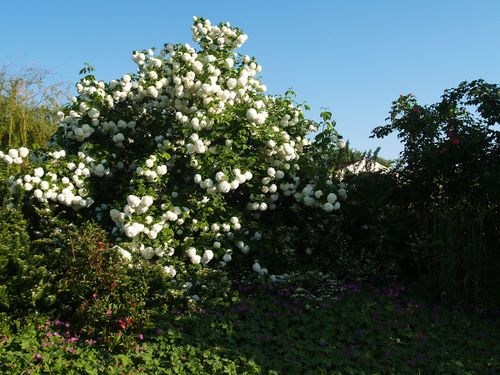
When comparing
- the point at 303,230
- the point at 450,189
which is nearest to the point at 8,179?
the point at 303,230

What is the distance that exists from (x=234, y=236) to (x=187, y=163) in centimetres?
92

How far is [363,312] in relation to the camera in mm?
5320

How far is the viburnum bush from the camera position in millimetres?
5512

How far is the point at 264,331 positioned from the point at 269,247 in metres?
1.44

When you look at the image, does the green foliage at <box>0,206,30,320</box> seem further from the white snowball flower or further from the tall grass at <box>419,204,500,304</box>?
the tall grass at <box>419,204,500,304</box>

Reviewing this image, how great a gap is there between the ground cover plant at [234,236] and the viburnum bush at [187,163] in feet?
0.08

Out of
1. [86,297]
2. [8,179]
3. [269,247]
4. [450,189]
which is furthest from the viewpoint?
[450,189]

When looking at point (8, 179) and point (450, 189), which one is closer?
point (8, 179)

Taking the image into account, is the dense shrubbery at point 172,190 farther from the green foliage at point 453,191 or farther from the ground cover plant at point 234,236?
the green foliage at point 453,191

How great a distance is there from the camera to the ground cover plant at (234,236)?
177 inches

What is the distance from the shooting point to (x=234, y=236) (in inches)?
238

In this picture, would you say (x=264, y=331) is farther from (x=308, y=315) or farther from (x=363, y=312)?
(x=363, y=312)

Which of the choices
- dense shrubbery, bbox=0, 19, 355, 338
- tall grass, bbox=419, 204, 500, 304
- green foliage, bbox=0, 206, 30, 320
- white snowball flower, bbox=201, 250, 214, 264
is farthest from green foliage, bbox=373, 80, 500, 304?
green foliage, bbox=0, 206, 30, 320

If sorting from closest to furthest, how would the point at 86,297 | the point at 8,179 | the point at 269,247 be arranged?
the point at 86,297 → the point at 8,179 → the point at 269,247
